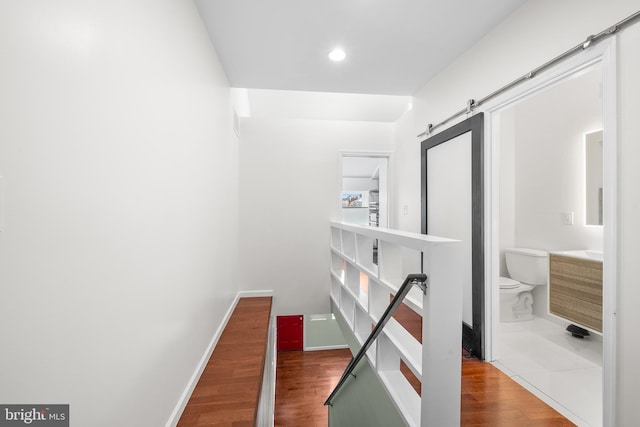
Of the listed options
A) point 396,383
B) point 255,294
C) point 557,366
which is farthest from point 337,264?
point 557,366

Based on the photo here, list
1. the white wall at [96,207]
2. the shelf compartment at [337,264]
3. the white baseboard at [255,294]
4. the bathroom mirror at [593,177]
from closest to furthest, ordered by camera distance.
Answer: the white wall at [96,207], the bathroom mirror at [593,177], the shelf compartment at [337,264], the white baseboard at [255,294]

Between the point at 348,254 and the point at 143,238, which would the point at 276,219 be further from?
the point at 143,238

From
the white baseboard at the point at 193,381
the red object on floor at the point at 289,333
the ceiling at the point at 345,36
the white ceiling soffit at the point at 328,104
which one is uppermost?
the white ceiling soffit at the point at 328,104

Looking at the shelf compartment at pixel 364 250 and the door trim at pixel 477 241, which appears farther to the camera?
the shelf compartment at pixel 364 250

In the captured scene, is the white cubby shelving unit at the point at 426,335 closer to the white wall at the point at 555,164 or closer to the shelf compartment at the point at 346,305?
the shelf compartment at the point at 346,305

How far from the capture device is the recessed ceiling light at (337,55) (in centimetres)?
229

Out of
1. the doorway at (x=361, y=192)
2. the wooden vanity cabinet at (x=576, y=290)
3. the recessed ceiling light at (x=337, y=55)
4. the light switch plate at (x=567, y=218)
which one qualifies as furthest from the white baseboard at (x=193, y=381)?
the doorway at (x=361, y=192)

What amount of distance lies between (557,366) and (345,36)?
9.52 feet

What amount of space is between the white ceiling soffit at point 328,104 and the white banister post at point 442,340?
3619mm

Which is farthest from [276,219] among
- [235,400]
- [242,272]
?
[235,400]

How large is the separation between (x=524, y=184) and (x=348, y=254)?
2.28 metres

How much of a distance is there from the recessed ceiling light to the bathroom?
1987 mm

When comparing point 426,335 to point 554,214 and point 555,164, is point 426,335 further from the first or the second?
point 555,164

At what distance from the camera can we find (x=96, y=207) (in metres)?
0.83
